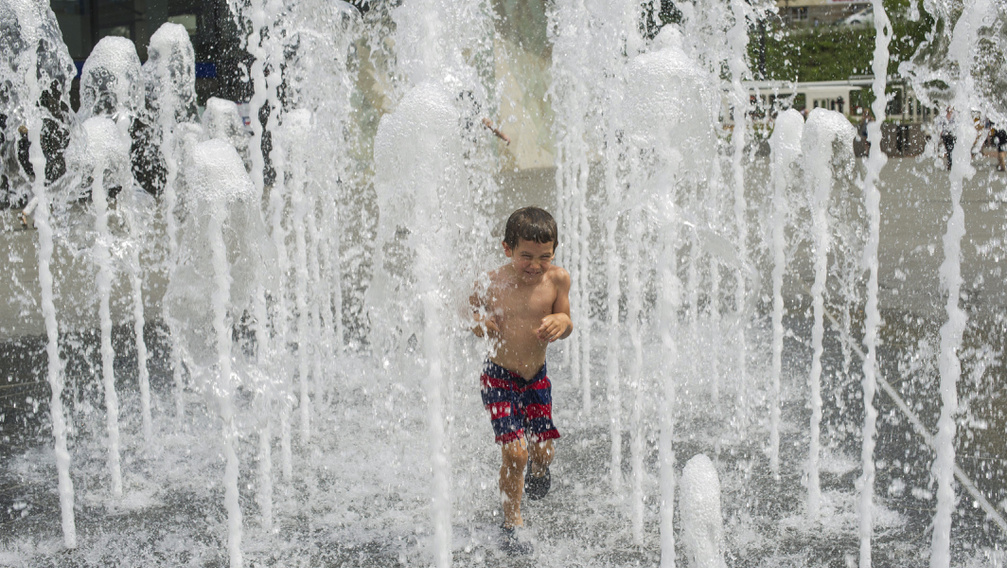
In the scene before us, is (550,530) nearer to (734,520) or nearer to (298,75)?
(734,520)

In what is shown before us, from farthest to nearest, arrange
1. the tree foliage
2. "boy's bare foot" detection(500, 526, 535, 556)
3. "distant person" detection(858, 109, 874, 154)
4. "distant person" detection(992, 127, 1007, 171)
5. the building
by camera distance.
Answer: the tree foliage
"distant person" detection(858, 109, 874, 154)
"distant person" detection(992, 127, 1007, 171)
the building
"boy's bare foot" detection(500, 526, 535, 556)

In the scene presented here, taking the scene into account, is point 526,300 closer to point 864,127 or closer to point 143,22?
point 143,22

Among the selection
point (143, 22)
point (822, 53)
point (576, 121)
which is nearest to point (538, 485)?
point (576, 121)

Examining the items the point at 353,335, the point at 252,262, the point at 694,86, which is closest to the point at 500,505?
the point at 252,262

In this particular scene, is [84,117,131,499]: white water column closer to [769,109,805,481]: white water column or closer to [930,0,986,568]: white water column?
[769,109,805,481]: white water column

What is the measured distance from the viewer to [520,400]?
3.17 m

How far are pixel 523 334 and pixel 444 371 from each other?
888 millimetres

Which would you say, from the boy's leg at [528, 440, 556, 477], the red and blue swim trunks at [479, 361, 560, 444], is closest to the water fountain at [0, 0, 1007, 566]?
the boy's leg at [528, 440, 556, 477]

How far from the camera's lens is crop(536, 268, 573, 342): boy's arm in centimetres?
302

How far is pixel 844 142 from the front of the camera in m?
3.58

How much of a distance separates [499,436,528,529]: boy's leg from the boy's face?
1.79 ft

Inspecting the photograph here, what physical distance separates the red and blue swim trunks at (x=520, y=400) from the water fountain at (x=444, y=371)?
219mm

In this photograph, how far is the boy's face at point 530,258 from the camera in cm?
301

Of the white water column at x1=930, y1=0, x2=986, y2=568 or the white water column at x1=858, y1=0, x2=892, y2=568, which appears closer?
the white water column at x1=930, y1=0, x2=986, y2=568
